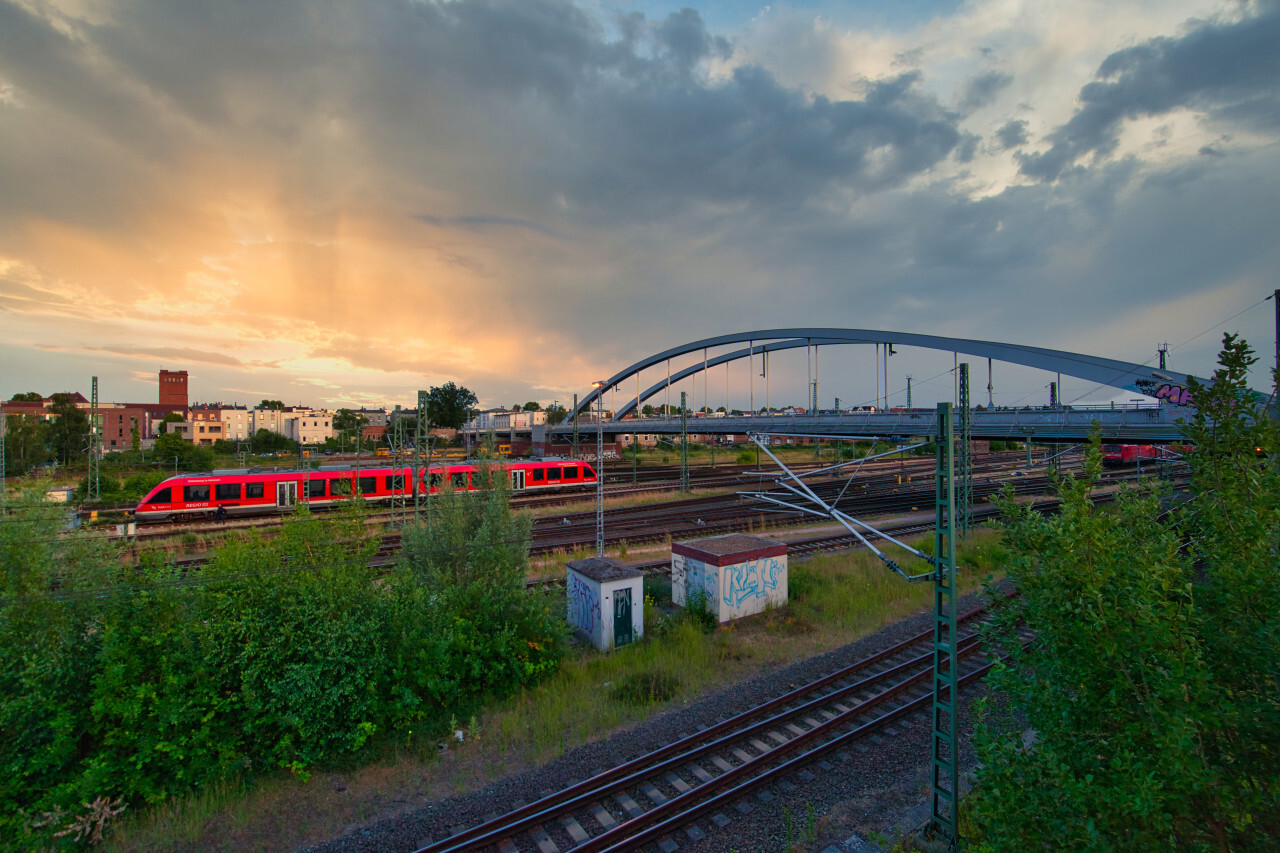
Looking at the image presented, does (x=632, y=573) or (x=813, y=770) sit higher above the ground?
(x=632, y=573)

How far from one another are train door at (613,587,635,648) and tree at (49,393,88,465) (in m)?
72.4

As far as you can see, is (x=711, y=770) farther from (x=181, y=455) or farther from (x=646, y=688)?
(x=181, y=455)

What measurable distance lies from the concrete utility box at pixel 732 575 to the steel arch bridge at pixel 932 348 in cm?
559

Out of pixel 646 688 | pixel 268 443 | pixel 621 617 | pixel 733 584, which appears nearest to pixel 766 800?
pixel 646 688

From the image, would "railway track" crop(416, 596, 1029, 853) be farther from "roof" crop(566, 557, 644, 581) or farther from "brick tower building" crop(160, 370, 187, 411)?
"brick tower building" crop(160, 370, 187, 411)

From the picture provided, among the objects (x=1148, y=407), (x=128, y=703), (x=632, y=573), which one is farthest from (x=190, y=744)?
(x=1148, y=407)

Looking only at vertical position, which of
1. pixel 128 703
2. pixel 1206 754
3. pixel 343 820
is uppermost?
pixel 1206 754

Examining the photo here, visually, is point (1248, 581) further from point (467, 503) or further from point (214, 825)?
point (467, 503)

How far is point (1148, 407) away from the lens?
1123 inches

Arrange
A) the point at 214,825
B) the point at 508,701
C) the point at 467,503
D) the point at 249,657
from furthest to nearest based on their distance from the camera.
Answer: the point at 467,503
the point at 508,701
the point at 249,657
the point at 214,825

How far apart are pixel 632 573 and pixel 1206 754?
34.0 ft

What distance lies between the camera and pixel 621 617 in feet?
42.5

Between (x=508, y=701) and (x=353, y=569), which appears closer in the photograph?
(x=353, y=569)

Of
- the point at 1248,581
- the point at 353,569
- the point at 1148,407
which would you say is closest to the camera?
the point at 1248,581
